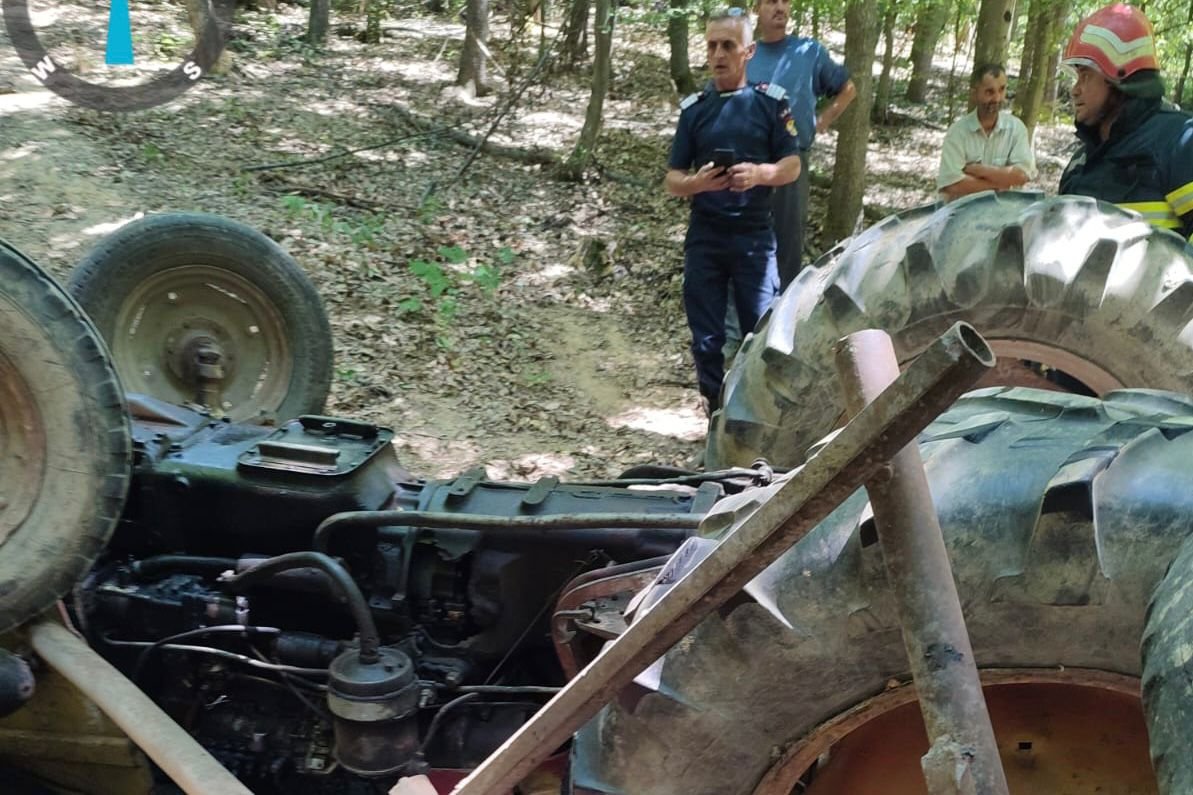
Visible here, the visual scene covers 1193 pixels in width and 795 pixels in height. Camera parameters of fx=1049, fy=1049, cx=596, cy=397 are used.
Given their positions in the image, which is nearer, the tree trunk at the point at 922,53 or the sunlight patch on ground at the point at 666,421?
the sunlight patch on ground at the point at 666,421

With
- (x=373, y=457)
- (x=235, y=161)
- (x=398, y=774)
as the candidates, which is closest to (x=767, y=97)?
(x=373, y=457)

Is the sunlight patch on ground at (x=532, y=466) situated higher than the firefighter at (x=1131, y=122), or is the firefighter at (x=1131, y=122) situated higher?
the firefighter at (x=1131, y=122)

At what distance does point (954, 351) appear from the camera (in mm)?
1212

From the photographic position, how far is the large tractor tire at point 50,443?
2.26 metres

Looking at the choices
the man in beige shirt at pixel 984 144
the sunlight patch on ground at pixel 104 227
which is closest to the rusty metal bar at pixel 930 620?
the man in beige shirt at pixel 984 144

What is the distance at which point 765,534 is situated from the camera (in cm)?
A: 147

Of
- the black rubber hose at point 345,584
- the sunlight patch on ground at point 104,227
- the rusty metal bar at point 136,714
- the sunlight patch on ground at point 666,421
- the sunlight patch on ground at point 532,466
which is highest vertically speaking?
the black rubber hose at point 345,584

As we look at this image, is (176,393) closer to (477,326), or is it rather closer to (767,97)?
(767,97)

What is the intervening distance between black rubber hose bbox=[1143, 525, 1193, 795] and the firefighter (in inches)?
116

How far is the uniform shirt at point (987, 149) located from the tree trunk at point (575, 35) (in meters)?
7.12

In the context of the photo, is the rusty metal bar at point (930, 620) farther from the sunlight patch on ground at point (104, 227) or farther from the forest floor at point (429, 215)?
the sunlight patch on ground at point (104, 227)

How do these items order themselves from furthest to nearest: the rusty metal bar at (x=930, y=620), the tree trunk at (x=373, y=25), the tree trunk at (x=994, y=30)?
the tree trunk at (x=373, y=25) < the tree trunk at (x=994, y=30) < the rusty metal bar at (x=930, y=620)

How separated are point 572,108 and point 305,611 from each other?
1104 centimetres

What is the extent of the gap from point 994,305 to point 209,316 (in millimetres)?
2553
